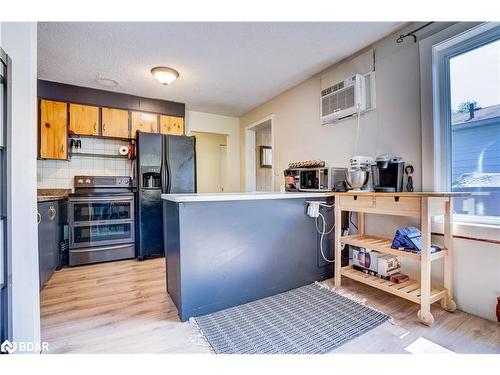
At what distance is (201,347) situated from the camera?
137 centimetres

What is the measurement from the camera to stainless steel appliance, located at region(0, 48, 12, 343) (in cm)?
112

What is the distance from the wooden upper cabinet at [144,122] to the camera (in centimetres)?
354

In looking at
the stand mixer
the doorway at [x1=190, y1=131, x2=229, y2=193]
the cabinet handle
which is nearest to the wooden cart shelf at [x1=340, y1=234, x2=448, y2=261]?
the stand mixer

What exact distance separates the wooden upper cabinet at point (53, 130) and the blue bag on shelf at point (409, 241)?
390cm

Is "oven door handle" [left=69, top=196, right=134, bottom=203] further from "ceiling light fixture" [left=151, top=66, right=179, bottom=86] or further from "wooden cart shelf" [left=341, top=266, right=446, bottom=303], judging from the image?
"wooden cart shelf" [left=341, top=266, right=446, bottom=303]

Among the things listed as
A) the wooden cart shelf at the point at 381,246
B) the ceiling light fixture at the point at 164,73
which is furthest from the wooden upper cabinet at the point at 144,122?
the wooden cart shelf at the point at 381,246

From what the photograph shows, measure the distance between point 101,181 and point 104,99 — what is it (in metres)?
1.19

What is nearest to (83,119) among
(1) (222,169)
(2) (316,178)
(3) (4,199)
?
(3) (4,199)

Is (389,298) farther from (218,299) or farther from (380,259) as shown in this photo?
(218,299)

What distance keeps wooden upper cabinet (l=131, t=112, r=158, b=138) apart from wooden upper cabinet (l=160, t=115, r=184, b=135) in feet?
0.34

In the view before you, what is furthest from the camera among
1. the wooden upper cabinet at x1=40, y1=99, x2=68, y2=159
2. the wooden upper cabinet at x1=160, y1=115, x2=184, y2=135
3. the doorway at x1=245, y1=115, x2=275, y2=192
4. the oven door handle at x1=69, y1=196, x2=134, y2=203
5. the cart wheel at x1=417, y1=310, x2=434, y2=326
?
the doorway at x1=245, y1=115, x2=275, y2=192

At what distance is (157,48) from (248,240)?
2088mm
